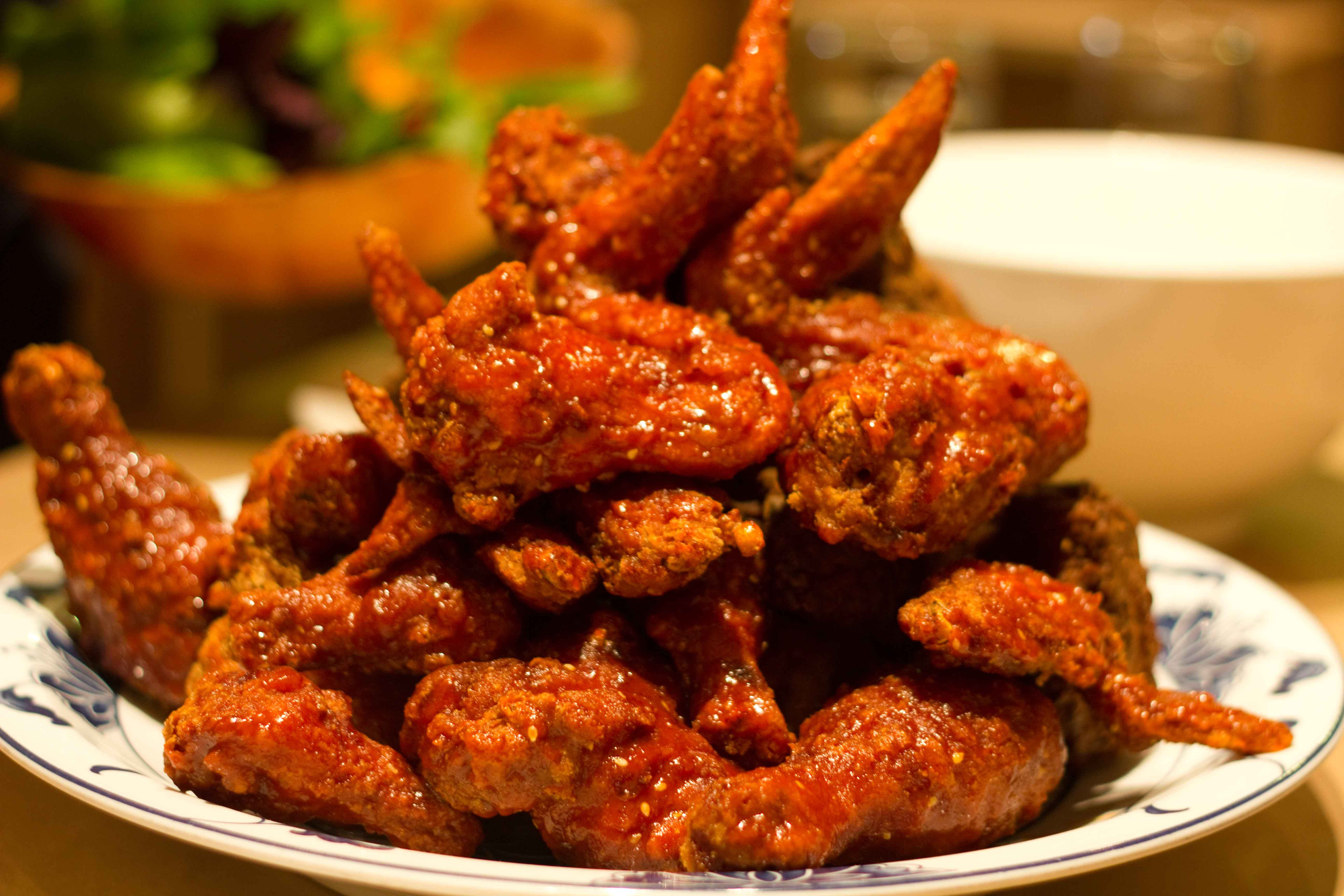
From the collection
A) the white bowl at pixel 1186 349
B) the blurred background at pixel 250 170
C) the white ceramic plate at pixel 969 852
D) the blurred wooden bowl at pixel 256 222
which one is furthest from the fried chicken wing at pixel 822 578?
the blurred wooden bowl at pixel 256 222

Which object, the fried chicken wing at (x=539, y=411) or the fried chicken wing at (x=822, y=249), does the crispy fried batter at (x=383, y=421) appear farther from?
the fried chicken wing at (x=822, y=249)

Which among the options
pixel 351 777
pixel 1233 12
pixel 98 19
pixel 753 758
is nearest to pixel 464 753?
pixel 351 777

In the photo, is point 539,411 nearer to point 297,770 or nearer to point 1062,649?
point 297,770

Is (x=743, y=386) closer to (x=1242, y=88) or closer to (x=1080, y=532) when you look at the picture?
(x=1080, y=532)

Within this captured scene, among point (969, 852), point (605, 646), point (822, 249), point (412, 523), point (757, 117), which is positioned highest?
point (757, 117)

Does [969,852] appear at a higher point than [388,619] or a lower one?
lower

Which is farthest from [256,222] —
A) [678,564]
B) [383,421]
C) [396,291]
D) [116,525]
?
[678,564]
